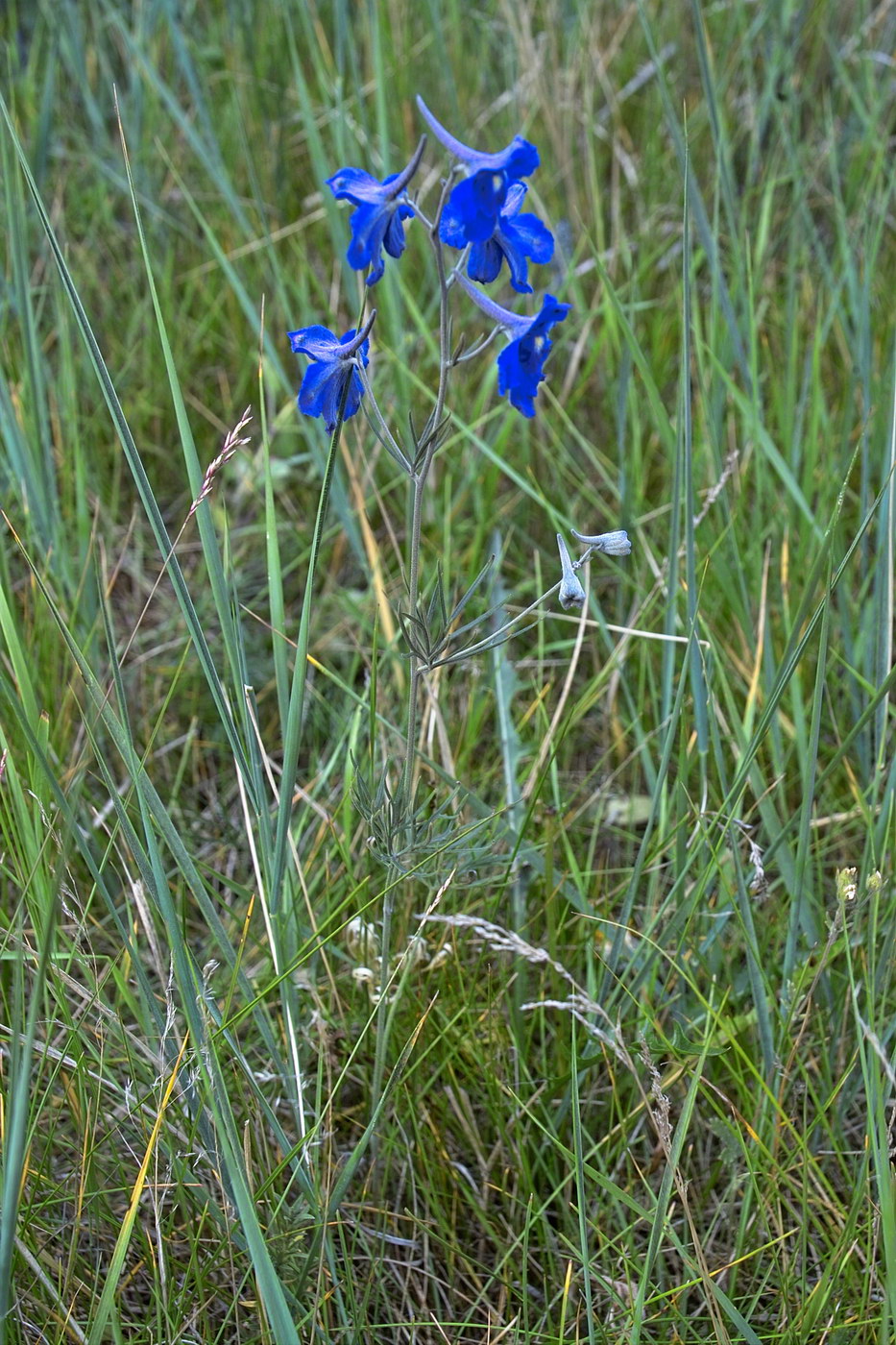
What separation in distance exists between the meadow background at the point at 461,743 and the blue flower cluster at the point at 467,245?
12 cm

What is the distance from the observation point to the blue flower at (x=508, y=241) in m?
1.13

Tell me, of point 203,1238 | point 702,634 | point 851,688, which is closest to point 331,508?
point 702,634

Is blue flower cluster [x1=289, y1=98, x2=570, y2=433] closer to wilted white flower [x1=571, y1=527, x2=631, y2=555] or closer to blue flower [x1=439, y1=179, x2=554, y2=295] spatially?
blue flower [x1=439, y1=179, x2=554, y2=295]

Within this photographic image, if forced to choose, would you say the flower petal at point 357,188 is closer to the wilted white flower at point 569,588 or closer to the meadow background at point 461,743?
the meadow background at point 461,743

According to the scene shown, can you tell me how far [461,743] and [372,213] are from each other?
3.42 ft

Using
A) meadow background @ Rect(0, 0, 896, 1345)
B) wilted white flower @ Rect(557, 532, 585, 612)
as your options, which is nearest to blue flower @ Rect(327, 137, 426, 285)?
meadow background @ Rect(0, 0, 896, 1345)

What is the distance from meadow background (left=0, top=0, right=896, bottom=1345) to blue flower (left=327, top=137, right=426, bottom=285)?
185 millimetres

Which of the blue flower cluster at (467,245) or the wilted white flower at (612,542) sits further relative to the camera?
the wilted white flower at (612,542)

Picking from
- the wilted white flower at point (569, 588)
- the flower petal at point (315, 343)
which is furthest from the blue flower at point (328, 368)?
the wilted white flower at point (569, 588)

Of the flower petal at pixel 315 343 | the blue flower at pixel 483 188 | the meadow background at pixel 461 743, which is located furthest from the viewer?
the meadow background at pixel 461 743

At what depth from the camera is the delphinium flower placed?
3.58 ft

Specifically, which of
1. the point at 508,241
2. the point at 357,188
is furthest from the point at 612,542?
the point at 357,188

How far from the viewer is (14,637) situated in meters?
1.33

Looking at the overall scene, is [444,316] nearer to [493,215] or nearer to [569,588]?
[493,215]
